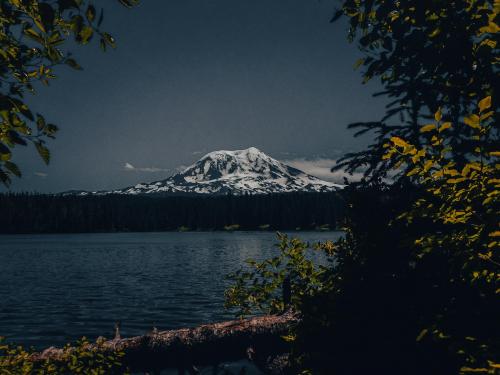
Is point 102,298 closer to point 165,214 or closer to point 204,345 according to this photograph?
point 204,345

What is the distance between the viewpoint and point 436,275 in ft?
14.9

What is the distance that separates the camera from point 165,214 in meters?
191

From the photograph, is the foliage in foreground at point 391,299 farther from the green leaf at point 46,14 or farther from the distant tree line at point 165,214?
the distant tree line at point 165,214

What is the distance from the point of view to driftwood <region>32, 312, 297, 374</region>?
34.6 ft

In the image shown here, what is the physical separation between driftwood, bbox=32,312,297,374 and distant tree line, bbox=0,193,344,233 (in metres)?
148

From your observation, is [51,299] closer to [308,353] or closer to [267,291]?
[267,291]

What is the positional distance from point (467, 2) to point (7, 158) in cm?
431

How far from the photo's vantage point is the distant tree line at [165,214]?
164 m

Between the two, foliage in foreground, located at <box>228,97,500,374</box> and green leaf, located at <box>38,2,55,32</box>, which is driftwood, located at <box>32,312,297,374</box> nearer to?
foliage in foreground, located at <box>228,97,500,374</box>

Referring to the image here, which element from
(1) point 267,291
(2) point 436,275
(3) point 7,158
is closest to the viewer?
(3) point 7,158

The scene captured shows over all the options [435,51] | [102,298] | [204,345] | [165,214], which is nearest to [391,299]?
[435,51]

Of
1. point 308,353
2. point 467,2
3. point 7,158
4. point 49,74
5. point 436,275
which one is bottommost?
point 308,353

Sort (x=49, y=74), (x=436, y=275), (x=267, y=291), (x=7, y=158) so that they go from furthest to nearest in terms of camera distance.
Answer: (x=267, y=291) < (x=436, y=275) < (x=49, y=74) < (x=7, y=158)

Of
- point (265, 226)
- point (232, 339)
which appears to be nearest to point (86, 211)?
point (265, 226)
